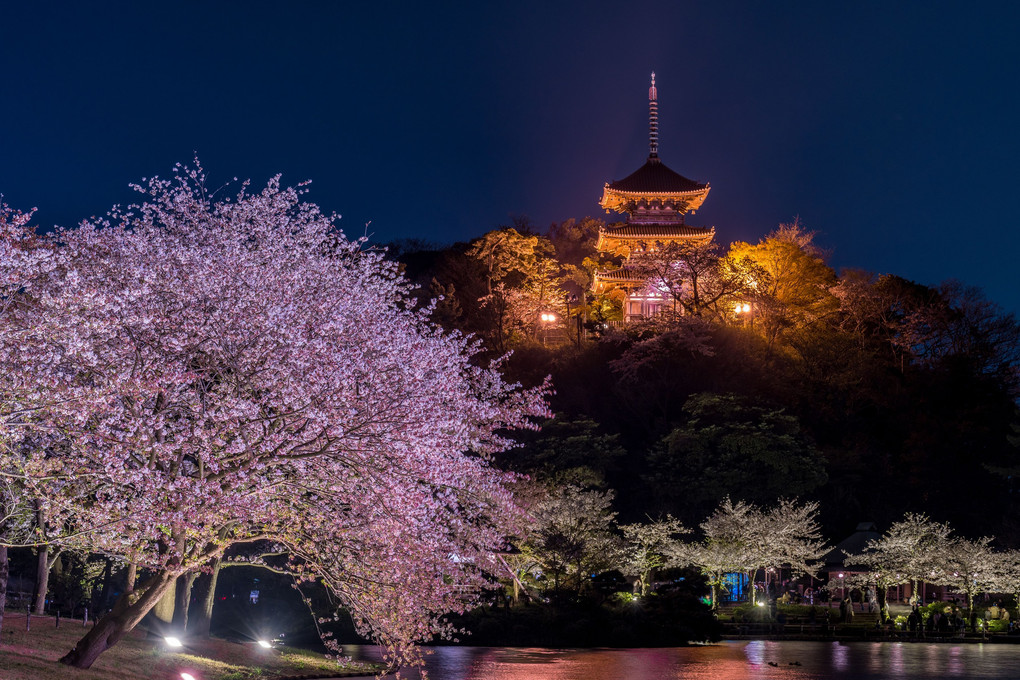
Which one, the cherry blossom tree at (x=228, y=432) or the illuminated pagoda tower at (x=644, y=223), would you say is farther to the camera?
the illuminated pagoda tower at (x=644, y=223)

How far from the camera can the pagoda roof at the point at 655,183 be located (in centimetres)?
6241

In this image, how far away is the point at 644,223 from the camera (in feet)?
203

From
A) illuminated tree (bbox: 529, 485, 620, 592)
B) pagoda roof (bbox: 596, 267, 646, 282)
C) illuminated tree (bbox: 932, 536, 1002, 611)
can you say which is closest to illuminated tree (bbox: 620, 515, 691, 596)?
illuminated tree (bbox: 529, 485, 620, 592)

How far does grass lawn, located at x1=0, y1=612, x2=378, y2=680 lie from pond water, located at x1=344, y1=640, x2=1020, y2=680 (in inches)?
106

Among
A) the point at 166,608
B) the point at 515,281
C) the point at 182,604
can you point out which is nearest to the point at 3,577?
the point at 166,608

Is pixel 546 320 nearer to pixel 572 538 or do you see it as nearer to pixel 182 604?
pixel 572 538

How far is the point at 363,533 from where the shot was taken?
13.5 metres

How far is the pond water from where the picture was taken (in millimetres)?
20656

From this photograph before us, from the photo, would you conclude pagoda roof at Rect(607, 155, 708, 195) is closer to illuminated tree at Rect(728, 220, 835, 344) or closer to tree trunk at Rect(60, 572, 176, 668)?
illuminated tree at Rect(728, 220, 835, 344)

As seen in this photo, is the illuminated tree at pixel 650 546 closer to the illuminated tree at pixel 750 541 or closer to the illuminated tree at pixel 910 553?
the illuminated tree at pixel 750 541

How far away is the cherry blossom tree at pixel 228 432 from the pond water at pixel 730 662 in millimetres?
5864

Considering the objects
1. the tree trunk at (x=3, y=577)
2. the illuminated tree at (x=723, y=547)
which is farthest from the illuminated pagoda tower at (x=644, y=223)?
the tree trunk at (x=3, y=577)

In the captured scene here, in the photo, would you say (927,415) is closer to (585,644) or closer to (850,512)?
(850,512)

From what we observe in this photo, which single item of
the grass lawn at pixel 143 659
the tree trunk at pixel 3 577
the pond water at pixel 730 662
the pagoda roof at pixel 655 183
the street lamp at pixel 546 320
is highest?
the pagoda roof at pixel 655 183
